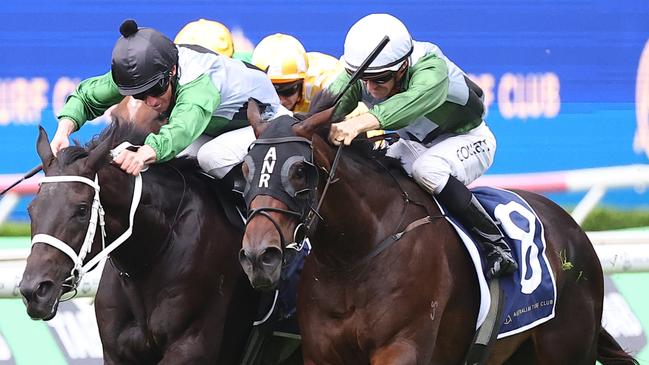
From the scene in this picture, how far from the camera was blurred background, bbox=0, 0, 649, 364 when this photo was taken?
7.69 meters

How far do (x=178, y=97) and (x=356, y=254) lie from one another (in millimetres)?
909

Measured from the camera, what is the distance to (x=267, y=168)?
4.54 meters

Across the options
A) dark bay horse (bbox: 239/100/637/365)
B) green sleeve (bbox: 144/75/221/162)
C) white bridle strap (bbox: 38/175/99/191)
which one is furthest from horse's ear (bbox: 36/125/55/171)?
dark bay horse (bbox: 239/100/637/365)

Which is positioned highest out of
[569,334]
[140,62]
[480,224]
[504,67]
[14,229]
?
[140,62]

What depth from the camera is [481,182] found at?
25.9 feet

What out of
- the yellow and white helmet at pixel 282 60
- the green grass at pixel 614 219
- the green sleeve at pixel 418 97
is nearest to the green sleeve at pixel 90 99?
the green sleeve at pixel 418 97

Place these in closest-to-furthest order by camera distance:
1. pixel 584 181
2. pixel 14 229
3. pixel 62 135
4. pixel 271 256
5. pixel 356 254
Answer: pixel 271 256
pixel 356 254
pixel 62 135
pixel 14 229
pixel 584 181

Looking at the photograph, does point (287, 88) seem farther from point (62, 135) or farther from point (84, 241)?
point (84, 241)

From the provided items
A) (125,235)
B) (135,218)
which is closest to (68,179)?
(125,235)

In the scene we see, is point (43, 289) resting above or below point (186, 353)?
above

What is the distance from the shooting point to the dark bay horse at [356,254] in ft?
14.8

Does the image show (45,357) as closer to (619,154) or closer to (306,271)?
(306,271)

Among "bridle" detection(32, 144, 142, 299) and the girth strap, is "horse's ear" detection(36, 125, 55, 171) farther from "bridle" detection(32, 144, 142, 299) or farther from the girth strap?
the girth strap

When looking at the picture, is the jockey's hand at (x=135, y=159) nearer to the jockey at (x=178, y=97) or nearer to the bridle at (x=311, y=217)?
the jockey at (x=178, y=97)
